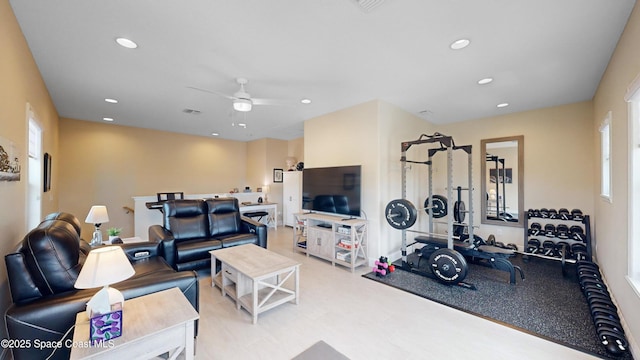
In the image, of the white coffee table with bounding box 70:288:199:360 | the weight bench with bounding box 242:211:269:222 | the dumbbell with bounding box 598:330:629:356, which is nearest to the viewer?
→ the white coffee table with bounding box 70:288:199:360

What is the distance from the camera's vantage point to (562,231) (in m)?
4.26

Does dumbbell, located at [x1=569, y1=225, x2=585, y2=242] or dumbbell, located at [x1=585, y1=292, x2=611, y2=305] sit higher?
dumbbell, located at [x1=569, y1=225, x2=585, y2=242]

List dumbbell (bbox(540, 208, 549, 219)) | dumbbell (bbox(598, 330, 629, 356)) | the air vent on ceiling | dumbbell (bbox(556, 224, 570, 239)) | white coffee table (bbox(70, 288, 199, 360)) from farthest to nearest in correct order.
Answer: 1. dumbbell (bbox(540, 208, 549, 219))
2. dumbbell (bbox(556, 224, 570, 239))
3. dumbbell (bbox(598, 330, 629, 356))
4. the air vent on ceiling
5. white coffee table (bbox(70, 288, 199, 360))

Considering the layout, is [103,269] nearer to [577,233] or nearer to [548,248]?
[548,248]

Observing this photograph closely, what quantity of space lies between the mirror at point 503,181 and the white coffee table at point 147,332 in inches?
229

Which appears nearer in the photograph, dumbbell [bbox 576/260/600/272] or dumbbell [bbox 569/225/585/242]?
dumbbell [bbox 576/260/600/272]

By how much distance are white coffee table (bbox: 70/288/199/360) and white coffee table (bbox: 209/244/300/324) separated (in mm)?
874

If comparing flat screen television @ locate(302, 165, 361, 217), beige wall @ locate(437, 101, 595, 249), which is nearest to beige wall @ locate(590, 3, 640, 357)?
beige wall @ locate(437, 101, 595, 249)

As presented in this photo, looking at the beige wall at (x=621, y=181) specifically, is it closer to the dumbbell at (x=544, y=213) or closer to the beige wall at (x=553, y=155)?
the dumbbell at (x=544, y=213)

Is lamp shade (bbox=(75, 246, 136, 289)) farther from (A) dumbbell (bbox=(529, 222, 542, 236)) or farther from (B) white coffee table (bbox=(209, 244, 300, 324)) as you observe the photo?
(A) dumbbell (bbox=(529, 222, 542, 236))

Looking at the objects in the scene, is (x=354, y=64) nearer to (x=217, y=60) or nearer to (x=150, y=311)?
(x=217, y=60)

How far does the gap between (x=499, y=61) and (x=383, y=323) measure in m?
3.21

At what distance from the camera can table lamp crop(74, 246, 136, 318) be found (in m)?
1.33

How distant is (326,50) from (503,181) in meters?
4.80
